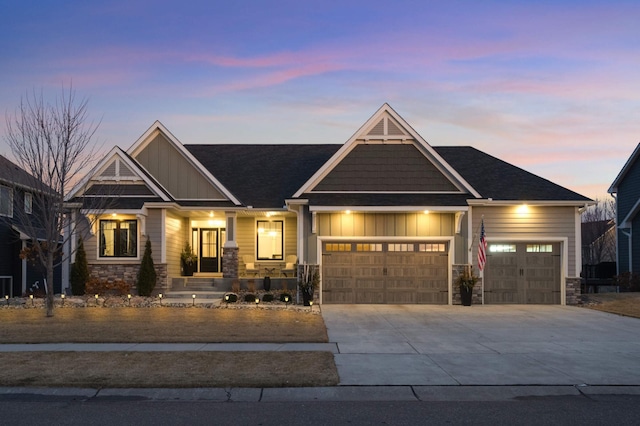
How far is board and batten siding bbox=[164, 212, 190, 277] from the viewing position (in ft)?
80.4

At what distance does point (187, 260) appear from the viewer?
26641 mm

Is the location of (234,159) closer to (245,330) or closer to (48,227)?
(48,227)

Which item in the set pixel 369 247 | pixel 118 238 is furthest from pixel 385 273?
pixel 118 238

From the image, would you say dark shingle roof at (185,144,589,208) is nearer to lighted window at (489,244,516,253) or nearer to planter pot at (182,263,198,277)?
lighted window at (489,244,516,253)

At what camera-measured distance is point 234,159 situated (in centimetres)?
2925

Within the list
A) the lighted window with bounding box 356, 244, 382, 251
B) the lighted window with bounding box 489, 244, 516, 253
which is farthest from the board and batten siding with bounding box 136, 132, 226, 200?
the lighted window with bounding box 489, 244, 516, 253

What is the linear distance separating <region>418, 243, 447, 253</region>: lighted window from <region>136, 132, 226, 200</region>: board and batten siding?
8228 mm

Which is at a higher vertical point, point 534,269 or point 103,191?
point 103,191

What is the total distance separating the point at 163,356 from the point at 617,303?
17.5 metres

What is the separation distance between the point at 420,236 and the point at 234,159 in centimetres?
1045

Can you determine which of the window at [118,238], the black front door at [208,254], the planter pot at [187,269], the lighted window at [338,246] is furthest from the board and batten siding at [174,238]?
the lighted window at [338,246]

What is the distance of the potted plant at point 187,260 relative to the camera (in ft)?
87.4

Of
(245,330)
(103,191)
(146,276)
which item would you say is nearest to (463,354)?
(245,330)

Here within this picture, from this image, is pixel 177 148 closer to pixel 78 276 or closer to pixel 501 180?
pixel 78 276
